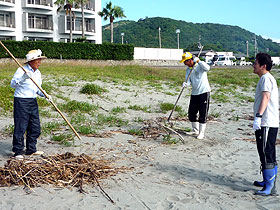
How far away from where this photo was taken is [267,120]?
409 centimetres

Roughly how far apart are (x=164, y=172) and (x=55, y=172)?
161 centimetres

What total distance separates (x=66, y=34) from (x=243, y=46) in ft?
339

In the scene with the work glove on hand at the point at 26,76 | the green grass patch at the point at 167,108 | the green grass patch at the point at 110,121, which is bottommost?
the green grass patch at the point at 110,121

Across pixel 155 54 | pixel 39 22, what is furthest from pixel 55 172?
pixel 155 54

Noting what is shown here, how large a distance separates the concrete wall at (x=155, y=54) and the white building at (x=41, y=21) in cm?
591

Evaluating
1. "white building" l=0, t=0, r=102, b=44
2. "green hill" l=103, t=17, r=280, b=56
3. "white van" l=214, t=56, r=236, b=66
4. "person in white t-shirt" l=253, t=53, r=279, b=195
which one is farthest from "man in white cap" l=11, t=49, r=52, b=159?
"green hill" l=103, t=17, r=280, b=56

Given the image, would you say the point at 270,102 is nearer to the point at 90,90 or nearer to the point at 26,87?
the point at 26,87

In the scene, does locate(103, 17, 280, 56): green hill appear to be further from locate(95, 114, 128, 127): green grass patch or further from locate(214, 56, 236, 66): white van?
locate(95, 114, 128, 127): green grass patch

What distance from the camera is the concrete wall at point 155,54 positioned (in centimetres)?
4255

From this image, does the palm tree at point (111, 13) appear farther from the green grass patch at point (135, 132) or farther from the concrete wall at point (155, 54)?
the green grass patch at point (135, 132)

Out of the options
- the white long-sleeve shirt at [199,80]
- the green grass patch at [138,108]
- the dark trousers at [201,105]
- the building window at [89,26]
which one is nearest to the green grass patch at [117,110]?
the green grass patch at [138,108]

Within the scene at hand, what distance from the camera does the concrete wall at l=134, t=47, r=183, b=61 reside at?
42547 mm

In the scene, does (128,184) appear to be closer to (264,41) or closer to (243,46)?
(243,46)

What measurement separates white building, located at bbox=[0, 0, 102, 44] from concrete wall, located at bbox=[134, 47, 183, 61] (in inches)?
233
